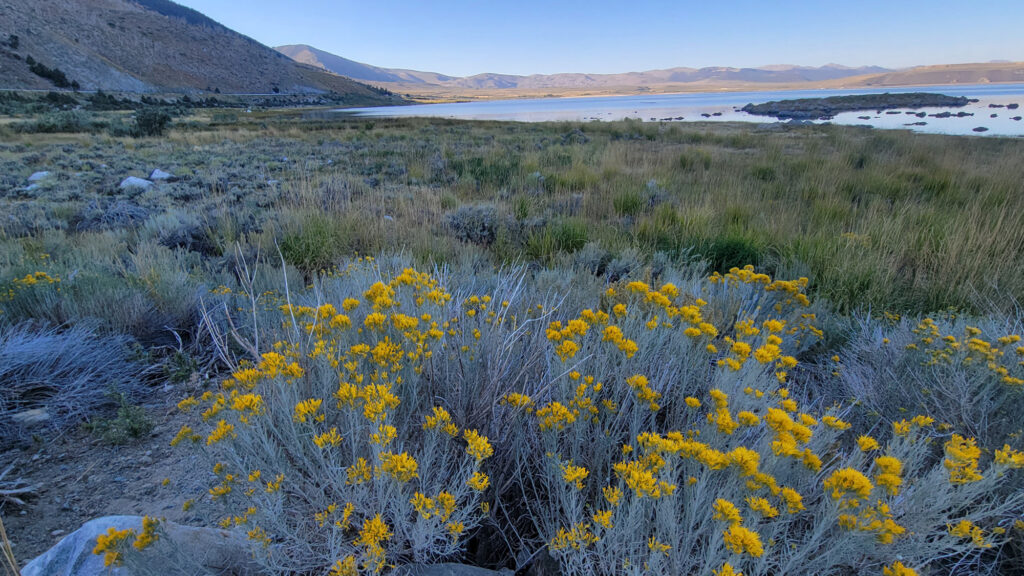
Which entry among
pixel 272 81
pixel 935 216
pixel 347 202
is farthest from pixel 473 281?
pixel 272 81

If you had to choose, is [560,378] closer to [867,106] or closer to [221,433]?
[221,433]

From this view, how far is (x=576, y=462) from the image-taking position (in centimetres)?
160

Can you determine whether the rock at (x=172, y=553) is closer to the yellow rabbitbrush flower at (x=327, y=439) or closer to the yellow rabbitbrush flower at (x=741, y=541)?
the yellow rabbitbrush flower at (x=327, y=439)

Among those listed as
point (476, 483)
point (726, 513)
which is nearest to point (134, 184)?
point (476, 483)

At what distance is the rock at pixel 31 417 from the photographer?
2443 millimetres

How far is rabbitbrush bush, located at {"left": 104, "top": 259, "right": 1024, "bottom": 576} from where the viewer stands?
49.0 inches

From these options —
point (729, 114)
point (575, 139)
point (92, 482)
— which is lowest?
point (92, 482)

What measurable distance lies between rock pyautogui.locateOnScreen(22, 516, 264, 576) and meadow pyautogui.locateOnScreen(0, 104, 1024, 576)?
89 millimetres

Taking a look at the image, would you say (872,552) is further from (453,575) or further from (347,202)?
(347,202)

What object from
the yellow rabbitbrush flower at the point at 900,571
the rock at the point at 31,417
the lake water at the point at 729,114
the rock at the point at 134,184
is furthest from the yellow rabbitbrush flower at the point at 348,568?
the lake water at the point at 729,114

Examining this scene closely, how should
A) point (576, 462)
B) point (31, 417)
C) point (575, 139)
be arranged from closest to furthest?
point (576, 462), point (31, 417), point (575, 139)

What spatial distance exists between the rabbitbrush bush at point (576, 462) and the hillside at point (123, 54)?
60.4m

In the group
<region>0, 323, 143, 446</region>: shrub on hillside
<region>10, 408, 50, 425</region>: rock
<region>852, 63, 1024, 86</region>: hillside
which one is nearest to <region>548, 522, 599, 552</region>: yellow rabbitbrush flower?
<region>0, 323, 143, 446</region>: shrub on hillside

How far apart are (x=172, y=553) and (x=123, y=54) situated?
84599 millimetres
